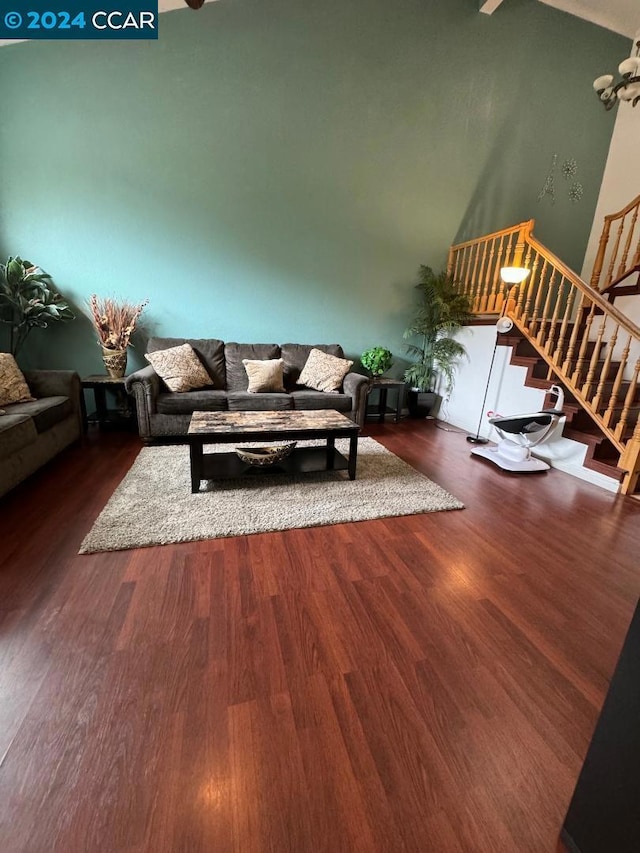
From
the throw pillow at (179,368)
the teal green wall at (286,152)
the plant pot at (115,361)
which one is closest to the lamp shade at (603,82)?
the teal green wall at (286,152)

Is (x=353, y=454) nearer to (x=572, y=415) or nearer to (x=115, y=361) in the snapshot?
(x=572, y=415)

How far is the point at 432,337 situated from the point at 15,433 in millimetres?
4102

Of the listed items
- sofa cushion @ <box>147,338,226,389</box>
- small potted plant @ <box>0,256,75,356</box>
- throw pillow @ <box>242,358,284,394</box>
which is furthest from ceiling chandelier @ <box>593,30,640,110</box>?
small potted plant @ <box>0,256,75,356</box>

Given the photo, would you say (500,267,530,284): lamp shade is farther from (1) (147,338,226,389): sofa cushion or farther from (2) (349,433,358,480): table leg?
(1) (147,338,226,389): sofa cushion

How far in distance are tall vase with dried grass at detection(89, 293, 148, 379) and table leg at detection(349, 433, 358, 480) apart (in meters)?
2.44

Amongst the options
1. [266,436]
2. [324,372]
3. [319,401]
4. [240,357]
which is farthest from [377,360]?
[266,436]

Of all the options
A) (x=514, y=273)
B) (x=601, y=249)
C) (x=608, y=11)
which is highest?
(x=608, y=11)

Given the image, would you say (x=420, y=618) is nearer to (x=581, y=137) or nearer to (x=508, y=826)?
(x=508, y=826)

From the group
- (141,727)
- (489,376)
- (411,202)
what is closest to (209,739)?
(141,727)

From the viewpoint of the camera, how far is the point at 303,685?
1094 mm

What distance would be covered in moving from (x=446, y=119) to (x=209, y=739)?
18.4 ft

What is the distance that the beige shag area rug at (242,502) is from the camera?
6.06ft

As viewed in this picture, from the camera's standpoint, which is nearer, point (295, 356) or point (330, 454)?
point (330, 454)

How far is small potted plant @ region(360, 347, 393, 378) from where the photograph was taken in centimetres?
399
